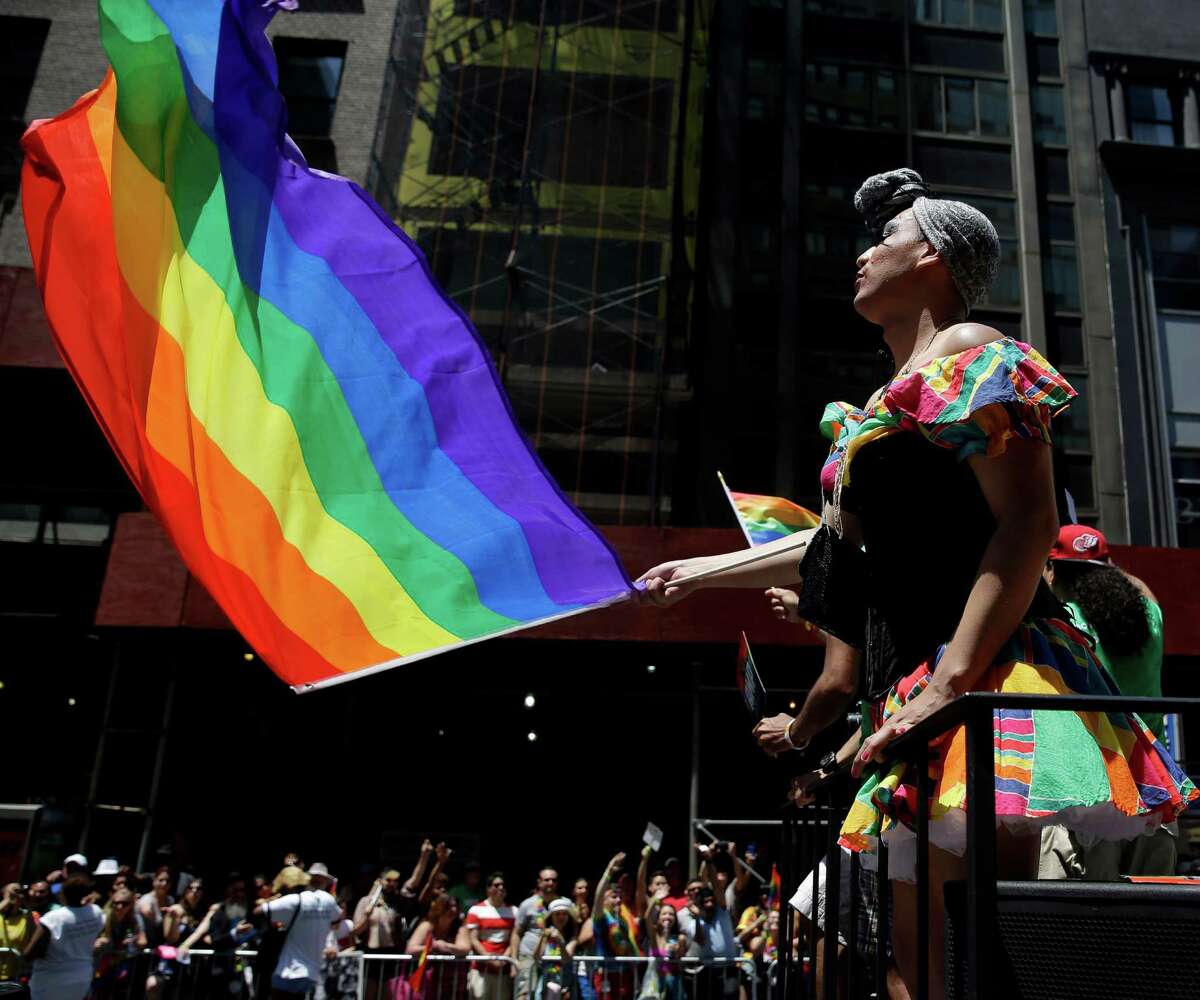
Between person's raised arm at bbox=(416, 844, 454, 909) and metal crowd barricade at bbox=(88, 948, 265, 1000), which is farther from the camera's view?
person's raised arm at bbox=(416, 844, 454, 909)

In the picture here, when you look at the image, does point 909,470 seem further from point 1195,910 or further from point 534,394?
point 534,394

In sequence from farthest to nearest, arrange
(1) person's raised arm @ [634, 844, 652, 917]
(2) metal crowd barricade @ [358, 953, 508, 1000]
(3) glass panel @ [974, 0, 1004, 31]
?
(3) glass panel @ [974, 0, 1004, 31] → (1) person's raised arm @ [634, 844, 652, 917] → (2) metal crowd barricade @ [358, 953, 508, 1000]

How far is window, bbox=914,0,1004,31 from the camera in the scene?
81.0 feet

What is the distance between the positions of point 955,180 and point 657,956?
59.4ft

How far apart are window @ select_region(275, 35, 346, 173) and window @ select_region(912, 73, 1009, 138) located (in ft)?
39.2

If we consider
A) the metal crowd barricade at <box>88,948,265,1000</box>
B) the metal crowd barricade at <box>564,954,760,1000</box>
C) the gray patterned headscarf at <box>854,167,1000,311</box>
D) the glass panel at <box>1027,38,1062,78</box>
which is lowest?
the metal crowd barricade at <box>88,948,265,1000</box>

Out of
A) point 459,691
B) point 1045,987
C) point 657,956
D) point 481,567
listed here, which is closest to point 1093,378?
point 459,691

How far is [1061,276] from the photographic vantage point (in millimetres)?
22781

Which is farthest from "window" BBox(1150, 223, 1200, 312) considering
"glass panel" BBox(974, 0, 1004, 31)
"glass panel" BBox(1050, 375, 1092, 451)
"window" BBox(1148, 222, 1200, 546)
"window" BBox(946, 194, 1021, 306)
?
"glass panel" BBox(974, 0, 1004, 31)

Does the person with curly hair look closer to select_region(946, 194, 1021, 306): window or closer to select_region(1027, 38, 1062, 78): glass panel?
select_region(946, 194, 1021, 306): window

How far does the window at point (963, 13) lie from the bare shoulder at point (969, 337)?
2517 centimetres

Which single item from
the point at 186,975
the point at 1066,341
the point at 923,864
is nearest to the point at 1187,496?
the point at 1066,341

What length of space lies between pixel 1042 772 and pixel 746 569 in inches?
42.8

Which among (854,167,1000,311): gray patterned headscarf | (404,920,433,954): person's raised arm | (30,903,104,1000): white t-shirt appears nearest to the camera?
(854,167,1000,311): gray patterned headscarf
